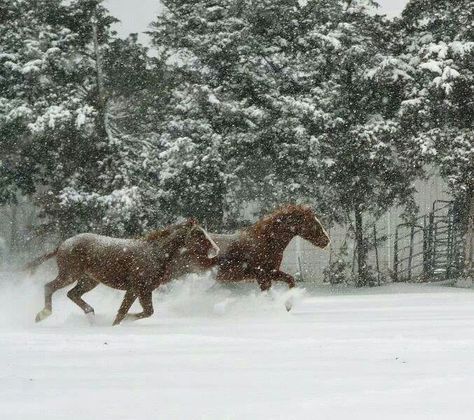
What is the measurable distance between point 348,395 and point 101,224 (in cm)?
1677

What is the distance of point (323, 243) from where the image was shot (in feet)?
45.7

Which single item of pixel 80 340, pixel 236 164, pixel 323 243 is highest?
pixel 236 164

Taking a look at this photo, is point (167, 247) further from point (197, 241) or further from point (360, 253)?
point (360, 253)

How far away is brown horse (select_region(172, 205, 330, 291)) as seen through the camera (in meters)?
13.9

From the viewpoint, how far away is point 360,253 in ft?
76.0

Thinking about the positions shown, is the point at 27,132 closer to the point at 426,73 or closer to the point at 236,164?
the point at 236,164

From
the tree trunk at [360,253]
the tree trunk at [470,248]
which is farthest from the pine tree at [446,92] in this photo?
the tree trunk at [360,253]

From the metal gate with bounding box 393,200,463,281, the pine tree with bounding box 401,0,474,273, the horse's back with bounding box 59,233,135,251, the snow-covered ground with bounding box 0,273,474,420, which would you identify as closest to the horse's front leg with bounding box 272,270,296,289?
the snow-covered ground with bounding box 0,273,474,420

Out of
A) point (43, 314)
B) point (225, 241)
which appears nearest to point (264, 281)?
point (225, 241)

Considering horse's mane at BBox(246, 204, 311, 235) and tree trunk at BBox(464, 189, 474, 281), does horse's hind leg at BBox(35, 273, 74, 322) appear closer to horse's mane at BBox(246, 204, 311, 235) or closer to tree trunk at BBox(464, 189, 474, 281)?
horse's mane at BBox(246, 204, 311, 235)

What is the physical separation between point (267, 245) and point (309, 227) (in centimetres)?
72

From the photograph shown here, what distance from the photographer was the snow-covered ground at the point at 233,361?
5570 mm

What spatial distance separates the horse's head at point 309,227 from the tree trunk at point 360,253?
8807 mm

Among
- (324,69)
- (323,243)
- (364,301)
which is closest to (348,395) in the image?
(323,243)
